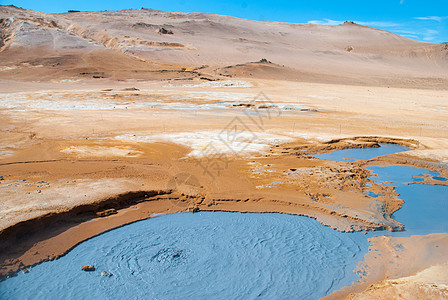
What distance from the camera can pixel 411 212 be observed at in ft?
21.2

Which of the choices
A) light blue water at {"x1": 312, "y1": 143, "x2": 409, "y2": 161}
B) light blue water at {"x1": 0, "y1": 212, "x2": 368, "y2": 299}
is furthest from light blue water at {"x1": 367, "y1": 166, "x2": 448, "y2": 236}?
light blue water at {"x1": 0, "y1": 212, "x2": 368, "y2": 299}

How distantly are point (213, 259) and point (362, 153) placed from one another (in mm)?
6810

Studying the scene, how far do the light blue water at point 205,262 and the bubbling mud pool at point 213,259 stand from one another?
0.04 feet

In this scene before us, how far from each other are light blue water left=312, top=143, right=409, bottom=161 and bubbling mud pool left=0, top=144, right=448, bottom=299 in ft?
10.4

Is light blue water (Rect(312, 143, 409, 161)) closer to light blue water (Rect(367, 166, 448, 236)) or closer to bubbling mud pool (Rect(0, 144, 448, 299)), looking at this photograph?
light blue water (Rect(367, 166, 448, 236))

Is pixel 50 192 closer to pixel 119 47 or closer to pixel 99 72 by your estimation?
pixel 99 72

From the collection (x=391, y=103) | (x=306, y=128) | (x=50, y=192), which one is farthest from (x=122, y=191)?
(x=391, y=103)

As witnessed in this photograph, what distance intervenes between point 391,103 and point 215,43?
3708 centimetres

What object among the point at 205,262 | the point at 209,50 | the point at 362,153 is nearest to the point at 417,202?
the point at 362,153

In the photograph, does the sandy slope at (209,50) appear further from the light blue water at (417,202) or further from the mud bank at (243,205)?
the light blue water at (417,202)

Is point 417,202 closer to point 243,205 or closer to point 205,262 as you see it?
point 243,205

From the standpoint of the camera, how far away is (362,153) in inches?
400

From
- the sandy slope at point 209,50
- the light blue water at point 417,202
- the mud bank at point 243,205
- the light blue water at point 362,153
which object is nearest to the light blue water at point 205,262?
the mud bank at point 243,205

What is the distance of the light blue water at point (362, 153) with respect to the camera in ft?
31.6
